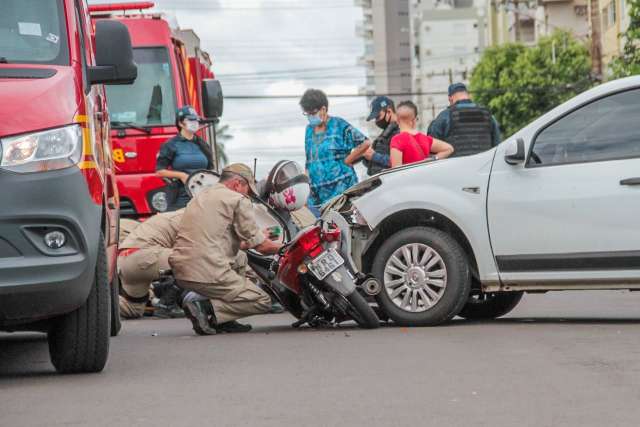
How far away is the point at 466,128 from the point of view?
15656 mm

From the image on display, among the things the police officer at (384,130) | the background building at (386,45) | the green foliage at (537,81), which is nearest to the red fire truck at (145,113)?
the police officer at (384,130)

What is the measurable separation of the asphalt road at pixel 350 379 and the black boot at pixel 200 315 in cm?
23

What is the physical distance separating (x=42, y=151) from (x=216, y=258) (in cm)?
383

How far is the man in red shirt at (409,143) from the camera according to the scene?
14.1 metres

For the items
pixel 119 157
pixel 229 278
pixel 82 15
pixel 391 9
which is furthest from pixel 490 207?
pixel 391 9

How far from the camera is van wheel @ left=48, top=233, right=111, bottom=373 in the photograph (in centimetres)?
856

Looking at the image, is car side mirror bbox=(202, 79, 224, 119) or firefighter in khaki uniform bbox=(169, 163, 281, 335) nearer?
firefighter in khaki uniform bbox=(169, 163, 281, 335)

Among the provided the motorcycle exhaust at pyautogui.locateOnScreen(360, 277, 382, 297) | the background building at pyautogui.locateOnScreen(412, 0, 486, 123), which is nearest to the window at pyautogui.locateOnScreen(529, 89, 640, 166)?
the motorcycle exhaust at pyautogui.locateOnScreen(360, 277, 382, 297)

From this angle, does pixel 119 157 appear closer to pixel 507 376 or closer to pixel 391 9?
pixel 507 376

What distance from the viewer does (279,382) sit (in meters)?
8.26

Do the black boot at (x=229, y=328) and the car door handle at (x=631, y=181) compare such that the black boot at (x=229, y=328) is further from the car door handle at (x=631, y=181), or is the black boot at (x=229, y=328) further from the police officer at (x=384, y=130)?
the police officer at (x=384, y=130)

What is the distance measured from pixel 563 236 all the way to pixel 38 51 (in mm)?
4315

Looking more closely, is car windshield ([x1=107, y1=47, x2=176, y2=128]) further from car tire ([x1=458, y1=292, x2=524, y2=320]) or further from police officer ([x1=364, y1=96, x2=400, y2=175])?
car tire ([x1=458, y1=292, x2=524, y2=320])

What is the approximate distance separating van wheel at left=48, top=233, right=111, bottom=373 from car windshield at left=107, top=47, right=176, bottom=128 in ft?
33.9
